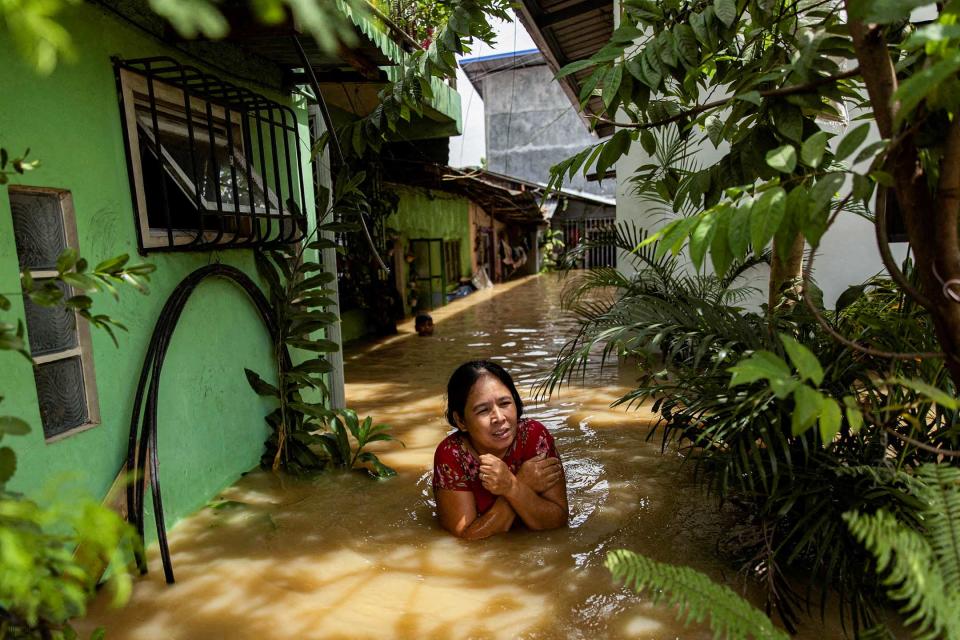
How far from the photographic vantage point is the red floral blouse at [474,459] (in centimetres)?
316

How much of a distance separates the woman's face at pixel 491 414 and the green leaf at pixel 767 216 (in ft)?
6.21

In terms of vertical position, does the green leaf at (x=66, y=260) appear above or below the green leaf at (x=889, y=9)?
below

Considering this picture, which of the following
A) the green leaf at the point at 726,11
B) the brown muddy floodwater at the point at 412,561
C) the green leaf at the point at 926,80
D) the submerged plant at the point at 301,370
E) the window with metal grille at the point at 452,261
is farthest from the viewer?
the window with metal grille at the point at 452,261

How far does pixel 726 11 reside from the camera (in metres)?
2.19

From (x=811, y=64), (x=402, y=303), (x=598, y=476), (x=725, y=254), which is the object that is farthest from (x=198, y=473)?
(x=402, y=303)

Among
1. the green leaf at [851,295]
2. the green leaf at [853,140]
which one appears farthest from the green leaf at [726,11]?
the green leaf at [851,295]

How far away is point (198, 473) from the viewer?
3576 mm

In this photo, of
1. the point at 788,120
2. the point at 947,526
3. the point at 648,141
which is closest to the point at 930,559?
the point at 947,526

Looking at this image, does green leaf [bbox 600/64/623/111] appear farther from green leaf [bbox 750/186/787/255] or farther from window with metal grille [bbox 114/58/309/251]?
window with metal grille [bbox 114/58/309/251]

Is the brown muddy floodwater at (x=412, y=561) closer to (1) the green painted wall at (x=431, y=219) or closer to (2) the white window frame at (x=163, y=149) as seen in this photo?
(2) the white window frame at (x=163, y=149)

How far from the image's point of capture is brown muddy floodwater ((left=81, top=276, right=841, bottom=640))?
254cm

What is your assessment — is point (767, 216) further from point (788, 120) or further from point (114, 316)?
point (114, 316)

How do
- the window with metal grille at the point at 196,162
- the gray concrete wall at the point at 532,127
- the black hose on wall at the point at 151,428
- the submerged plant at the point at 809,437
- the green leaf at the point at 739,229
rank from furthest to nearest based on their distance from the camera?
the gray concrete wall at the point at 532,127 → the window with metal grille at the point at 196,162 → the black hose on wall at the point at 151,428 → the submerged plant at the point at 809,437 → the green leaf at the point at 739,229

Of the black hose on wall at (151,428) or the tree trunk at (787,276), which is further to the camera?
the tree trunk at (787,276)
